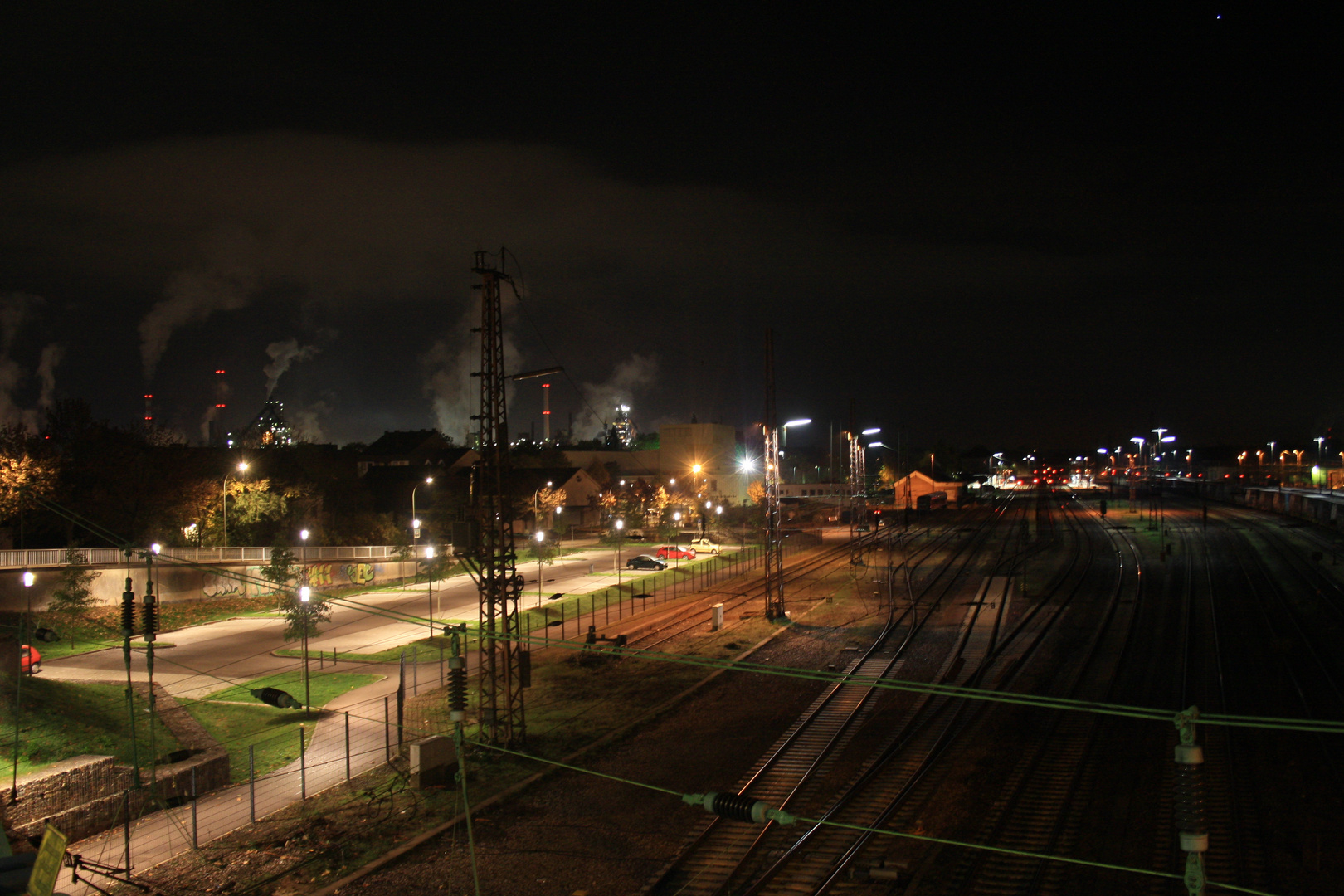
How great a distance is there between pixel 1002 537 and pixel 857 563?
1881cm

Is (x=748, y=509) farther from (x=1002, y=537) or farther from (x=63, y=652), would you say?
(x=63, y=652)

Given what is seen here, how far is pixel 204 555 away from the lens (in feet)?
124

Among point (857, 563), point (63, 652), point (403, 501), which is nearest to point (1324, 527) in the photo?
point (857, 563)

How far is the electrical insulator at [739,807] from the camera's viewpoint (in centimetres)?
612

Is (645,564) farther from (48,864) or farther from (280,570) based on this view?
(48,864)

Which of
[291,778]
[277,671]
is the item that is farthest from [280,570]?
[291,778]

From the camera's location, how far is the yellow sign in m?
6.59

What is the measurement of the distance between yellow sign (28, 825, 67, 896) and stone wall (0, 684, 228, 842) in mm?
5832

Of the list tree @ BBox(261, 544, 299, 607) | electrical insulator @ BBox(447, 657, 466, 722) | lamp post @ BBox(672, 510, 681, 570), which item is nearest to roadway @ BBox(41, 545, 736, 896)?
tree @ BBox(261, 544, 299, 607)

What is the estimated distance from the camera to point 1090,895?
10008mm

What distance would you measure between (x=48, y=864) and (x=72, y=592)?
2608 cm

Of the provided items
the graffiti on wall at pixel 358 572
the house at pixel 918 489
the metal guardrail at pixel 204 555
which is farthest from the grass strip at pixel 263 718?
the house at pixel 918 489

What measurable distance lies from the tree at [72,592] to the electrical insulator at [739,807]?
92.9 feet

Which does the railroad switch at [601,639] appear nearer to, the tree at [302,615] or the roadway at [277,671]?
the roadway at [277,671]
